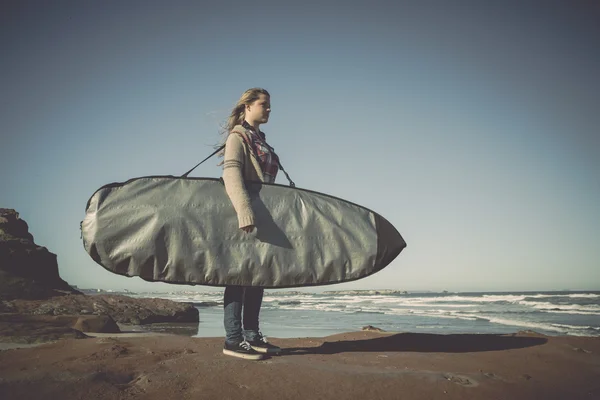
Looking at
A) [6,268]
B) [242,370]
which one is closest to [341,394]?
[242,370]

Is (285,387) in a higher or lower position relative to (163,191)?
lower

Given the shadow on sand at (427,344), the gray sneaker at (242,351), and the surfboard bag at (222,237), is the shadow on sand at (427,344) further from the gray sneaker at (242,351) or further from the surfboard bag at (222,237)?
the surfboard bag at (222,237)

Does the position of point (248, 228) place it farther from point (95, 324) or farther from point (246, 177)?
point (95, 324)

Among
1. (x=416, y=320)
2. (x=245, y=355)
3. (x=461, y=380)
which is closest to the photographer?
(x=461, y=380)

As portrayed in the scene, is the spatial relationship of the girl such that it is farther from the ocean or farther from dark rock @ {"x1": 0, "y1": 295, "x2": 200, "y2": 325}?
dark rock @ {"x1": 0, "y1": 295, "x2": 200, "y2": 325}

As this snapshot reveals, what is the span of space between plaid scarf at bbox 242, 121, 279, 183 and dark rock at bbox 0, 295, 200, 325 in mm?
6010

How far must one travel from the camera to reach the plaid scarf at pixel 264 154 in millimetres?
3330

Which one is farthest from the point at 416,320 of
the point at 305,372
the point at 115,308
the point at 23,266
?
→ the point at 23,266

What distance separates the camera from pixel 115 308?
28.8 ft

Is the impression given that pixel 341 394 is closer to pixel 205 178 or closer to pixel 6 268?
pixel 205 178

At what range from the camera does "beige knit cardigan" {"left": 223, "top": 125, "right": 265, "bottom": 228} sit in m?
2.92

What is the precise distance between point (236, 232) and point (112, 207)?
950mm

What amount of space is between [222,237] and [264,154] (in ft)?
2.78

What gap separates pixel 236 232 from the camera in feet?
9.77
